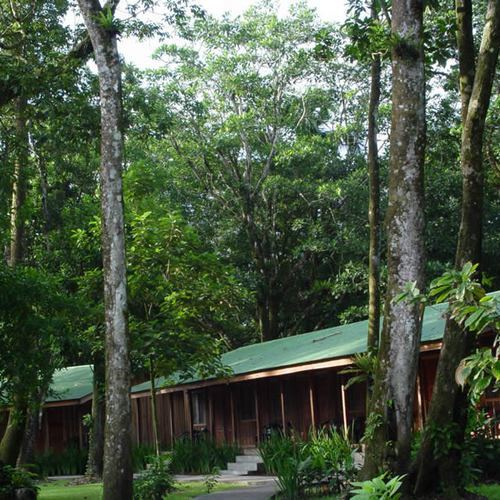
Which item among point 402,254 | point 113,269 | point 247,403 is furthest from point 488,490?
point 247,403

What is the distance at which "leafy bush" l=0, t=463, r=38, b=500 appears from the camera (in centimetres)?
1134

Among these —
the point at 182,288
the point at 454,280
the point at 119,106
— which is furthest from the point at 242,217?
the point at 454,280

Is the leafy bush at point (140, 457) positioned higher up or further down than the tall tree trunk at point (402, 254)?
further down

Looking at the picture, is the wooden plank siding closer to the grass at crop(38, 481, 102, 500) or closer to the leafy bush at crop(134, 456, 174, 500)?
the grass at crop(38, 481, 102, 500)

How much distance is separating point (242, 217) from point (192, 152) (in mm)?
4024

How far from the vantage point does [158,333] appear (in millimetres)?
15422

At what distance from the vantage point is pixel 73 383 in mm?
32500

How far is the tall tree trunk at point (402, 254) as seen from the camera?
28.7 ft

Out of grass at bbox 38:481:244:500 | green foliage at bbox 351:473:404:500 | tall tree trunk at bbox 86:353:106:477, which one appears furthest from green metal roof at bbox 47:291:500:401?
green foliage at bbox 351:473:404:500

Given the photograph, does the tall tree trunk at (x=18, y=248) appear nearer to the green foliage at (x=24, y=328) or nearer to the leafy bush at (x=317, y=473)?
the green foliage at (x=24, y=328)

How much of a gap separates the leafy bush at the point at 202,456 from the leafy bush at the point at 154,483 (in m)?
8.49

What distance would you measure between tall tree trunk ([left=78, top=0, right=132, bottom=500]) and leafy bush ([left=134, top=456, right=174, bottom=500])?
1714 millimetres

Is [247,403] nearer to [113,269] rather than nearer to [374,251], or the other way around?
[374,251]

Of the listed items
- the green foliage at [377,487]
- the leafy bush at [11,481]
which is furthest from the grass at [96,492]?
the green foliage at [377,487]
